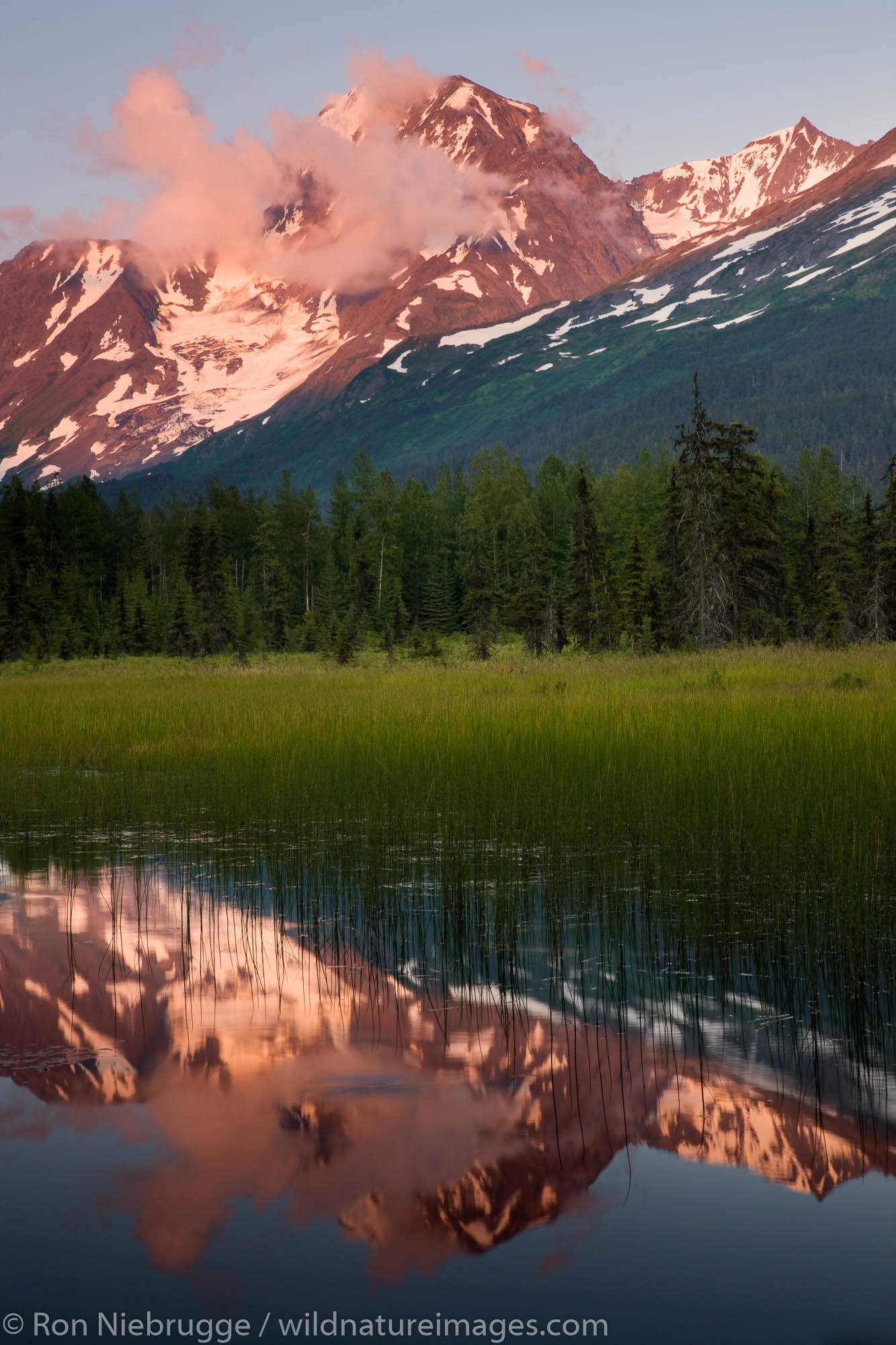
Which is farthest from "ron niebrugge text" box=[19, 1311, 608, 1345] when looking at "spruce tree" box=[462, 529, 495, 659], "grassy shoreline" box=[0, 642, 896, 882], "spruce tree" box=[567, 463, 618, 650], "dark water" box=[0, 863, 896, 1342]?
"spruce tree" box=[567, 463, 618, 650]

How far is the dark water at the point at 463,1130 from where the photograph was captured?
4129 millimetres

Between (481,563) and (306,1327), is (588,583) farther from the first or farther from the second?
(306,1327)

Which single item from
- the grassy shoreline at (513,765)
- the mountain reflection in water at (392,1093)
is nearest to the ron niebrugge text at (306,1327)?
the mountain reflection in water at (392,1093)

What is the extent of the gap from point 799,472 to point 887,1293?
391 feet

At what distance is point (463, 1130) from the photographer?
5215mm

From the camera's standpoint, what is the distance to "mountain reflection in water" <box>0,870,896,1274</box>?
187 inches

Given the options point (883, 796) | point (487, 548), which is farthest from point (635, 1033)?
point (487, 548)

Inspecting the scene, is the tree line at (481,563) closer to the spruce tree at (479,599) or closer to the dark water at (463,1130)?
the spruce tree at (479,599)

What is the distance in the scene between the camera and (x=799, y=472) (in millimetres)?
115000

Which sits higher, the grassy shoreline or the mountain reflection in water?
the grassy shoreline

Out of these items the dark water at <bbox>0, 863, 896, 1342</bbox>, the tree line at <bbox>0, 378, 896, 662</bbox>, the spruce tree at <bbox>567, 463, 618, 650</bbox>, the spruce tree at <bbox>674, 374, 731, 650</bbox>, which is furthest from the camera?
the spruce tree at <bbox>567, 463, 618, 650</bbox>

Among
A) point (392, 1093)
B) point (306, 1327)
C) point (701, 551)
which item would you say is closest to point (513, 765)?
point (392, 1093)

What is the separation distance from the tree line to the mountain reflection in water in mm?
32945

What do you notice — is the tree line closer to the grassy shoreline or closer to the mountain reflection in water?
the grassy shoreline
